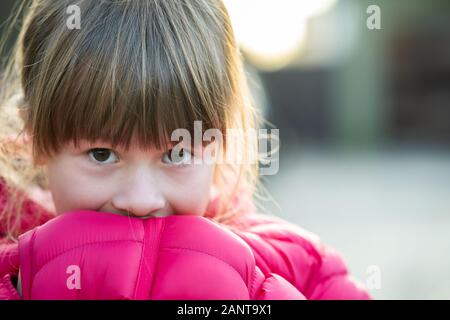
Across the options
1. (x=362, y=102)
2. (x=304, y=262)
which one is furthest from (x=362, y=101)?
(x=304, y=262)

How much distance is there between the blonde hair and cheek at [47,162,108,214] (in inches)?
1.6

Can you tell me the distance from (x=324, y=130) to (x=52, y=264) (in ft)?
33.2

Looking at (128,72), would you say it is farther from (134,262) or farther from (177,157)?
(134,262)

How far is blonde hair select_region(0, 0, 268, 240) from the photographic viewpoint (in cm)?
114

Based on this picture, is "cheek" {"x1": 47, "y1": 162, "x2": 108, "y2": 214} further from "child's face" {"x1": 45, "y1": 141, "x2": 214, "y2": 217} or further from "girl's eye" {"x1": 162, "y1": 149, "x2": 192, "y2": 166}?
"girl's eye" {"x1": 162, "y1": 149, "x2": 192, "y2": 166}

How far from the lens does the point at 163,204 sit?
3.85 ft

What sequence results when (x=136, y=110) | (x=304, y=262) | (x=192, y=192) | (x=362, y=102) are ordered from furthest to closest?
(x=362, y=102)
(x=304, y=262)
(x=192, y=192)
(x=136, y=110)

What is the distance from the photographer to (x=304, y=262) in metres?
1.35

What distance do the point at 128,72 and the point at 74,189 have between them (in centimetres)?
23

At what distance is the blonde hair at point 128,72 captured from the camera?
45.1 inches

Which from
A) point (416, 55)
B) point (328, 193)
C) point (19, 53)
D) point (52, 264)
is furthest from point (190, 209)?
point (416, 55)

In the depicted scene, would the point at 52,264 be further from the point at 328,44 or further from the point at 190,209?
the point at 328,44

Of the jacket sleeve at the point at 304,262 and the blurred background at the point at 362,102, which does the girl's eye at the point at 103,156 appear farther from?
the blurred background at the point at 362,102

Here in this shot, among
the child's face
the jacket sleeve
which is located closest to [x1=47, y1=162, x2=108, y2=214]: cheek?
the child's face
